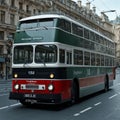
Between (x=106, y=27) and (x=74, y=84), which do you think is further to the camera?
(x=106, y=27)

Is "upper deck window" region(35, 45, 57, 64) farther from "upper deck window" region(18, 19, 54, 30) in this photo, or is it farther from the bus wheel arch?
the bus wheel arch

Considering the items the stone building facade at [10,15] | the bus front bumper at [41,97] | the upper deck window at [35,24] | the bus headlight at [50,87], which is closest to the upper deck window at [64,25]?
the upper deck window at [35,24]

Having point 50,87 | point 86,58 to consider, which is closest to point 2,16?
point 86,58

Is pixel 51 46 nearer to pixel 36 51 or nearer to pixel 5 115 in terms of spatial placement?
pixel 36 51

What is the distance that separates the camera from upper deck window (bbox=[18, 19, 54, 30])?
13885 mm

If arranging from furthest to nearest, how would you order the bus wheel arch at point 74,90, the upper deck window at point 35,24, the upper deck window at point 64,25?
the bus wheel arch at point 74,90, the upper deck window at point 64,25, the upper deck window at point 35,24

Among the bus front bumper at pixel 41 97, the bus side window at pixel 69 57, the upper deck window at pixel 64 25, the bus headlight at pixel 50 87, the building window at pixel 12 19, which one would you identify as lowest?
the bus front bumper at pixel 41 97

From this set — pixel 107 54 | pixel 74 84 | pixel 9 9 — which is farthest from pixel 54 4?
pixel 74 84

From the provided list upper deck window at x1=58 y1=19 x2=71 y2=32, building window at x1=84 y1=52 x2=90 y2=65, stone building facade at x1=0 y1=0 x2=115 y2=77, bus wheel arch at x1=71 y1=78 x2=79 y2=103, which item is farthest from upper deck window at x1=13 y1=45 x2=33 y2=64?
stone building facade at x1=0 y1=0 x2=115 y2=77

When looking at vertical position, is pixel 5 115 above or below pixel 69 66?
below

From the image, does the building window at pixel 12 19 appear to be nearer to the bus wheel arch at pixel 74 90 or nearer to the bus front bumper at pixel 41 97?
the bus wheel arch at pixel 74 90

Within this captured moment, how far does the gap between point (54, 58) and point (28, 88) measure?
1555mm

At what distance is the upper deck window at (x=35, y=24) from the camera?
13.9 meters

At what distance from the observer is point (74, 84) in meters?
15.3
